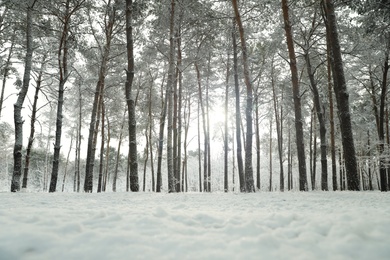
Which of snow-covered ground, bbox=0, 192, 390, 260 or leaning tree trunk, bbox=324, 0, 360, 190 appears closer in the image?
snow-covered ground, bbox=0, 192, 390, 260

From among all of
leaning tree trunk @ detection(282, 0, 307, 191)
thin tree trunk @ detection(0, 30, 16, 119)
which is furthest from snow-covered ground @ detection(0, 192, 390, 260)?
thin tree trunk @ detection(0, 30, 16, 119)

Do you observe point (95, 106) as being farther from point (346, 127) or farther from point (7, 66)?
point (346, 127)

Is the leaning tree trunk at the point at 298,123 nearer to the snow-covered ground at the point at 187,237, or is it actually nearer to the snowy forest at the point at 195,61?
the snowy forest at the point at 195,61

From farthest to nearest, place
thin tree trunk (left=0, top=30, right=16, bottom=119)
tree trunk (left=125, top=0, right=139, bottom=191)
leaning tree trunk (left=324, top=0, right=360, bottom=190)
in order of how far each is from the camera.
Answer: thin tree trunk (left=0, top=30, right=16, bottom=119) < tree trunk (left=125, top=0, right=139, bottom=191) < leaning tree trunk (left=324, top=0, right=360, bottom=190)

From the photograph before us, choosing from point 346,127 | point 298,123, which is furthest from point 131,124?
point 346,127

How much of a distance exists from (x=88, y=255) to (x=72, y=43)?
1096 cm

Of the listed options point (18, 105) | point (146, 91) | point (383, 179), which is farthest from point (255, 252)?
point (146, 91)

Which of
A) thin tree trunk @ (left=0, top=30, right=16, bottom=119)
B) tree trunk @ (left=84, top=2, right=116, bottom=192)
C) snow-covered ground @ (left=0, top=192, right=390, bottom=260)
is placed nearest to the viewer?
snow-covered ground @ (left=0, top=192, right=390, bottom=260)

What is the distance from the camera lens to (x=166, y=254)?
1374 millimetres

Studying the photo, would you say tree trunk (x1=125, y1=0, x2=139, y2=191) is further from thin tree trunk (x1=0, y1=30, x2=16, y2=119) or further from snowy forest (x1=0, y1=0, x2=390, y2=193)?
thin tree trunk (x1=0, y1=30, x2=16, y2=119)

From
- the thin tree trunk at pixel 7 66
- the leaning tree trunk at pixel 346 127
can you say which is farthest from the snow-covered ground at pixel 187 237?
the thin tree trunk at pixel 7 66

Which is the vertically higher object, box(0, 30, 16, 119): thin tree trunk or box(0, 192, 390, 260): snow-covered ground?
box(0, 30, 16, 119): thin tree trunk

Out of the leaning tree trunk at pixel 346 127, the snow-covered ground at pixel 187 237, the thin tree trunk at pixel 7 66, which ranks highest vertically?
the thin tree trunk at pixel 7 66

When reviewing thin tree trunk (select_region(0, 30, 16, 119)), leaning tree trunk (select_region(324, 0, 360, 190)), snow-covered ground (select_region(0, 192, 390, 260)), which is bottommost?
snow-covered ground (select_region(0, 192, 390, 260))
